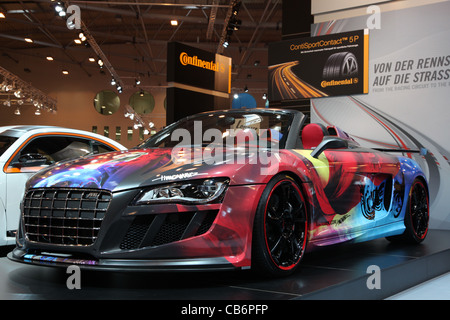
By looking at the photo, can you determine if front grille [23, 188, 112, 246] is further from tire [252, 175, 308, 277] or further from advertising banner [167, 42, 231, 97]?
advertising banner [167, 42, 231, 97]

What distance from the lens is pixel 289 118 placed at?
395 centimetres

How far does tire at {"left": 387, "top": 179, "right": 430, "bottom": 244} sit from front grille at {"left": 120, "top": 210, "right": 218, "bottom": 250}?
2.85 m

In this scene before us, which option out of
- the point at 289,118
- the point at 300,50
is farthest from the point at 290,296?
the point at 300,50

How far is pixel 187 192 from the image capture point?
9.20ft

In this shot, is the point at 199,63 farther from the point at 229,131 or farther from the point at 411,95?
the point at 229,131

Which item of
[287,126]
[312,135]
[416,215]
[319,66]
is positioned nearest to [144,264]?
[287,126]

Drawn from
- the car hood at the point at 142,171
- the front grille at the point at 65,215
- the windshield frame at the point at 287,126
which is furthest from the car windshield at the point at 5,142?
the front grille at the point at 65,215

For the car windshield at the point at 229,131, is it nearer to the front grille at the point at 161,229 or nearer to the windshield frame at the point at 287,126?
the windshield frame at the point at 287,126

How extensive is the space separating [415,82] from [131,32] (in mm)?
18148

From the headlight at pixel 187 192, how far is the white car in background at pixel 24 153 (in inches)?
82.3

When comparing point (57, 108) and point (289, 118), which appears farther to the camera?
point (57, 108)

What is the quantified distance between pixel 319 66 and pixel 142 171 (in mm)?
6379

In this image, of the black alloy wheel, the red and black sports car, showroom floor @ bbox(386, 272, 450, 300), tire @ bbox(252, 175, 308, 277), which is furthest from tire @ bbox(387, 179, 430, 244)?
tire @ bbox(252, 175, 308, 277)

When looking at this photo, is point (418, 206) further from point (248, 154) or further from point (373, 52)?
point (373, 52)
